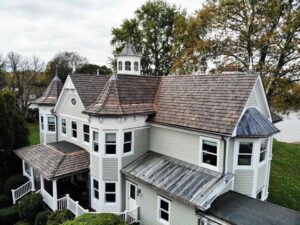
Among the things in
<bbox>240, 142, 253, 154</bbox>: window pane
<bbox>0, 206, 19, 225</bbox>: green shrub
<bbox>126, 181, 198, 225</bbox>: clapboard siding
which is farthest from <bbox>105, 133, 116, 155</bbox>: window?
<bbox>0, 206, 19, 225</bbox>: green shrub

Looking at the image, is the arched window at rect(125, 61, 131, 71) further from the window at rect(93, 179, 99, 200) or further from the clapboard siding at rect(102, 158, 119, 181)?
the window at rect(93, 179, 99, 200)

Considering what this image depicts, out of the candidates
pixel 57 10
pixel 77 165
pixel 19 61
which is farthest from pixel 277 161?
pixel 19 61

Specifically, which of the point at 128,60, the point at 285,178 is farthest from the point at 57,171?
the point at 285,178

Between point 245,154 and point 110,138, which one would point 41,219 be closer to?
point 110,138

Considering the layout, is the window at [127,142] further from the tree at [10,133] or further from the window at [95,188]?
the tree at [10,133]

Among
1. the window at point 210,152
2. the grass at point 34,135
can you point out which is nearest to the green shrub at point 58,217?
the window at point 210,152

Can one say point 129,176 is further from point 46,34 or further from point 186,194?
point 46,34
